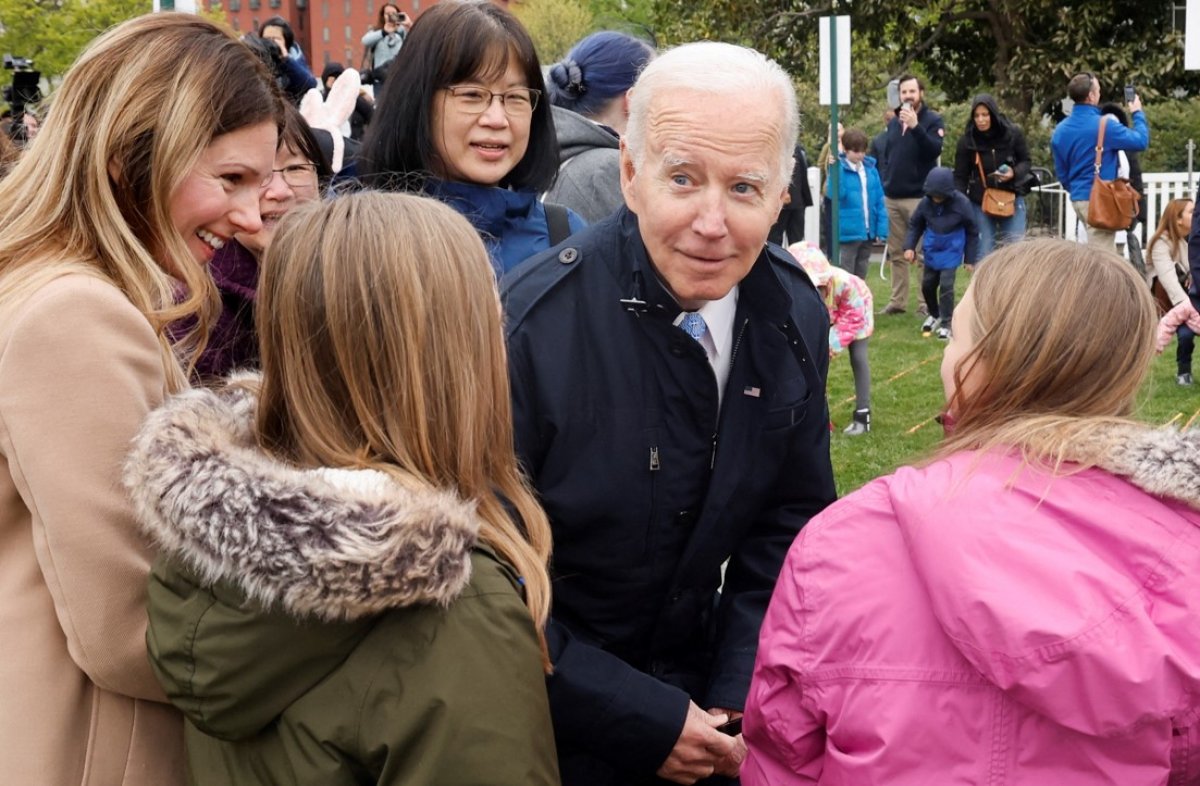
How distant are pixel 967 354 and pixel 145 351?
4.41 ft

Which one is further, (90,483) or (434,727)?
(90,483)

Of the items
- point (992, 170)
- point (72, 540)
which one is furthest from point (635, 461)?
point (992, 170)

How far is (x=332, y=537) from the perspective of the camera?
1.76 meters

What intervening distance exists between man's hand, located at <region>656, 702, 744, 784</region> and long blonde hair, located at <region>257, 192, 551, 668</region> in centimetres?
62

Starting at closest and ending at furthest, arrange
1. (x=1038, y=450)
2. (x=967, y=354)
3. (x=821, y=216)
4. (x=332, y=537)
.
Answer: (x=332, y=537) < (x=1038, y=450) < (x=967, y=354) < (x=821, y=216)

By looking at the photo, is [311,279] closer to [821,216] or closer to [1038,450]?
[1038,450]

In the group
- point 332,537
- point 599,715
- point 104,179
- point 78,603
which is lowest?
point 599,715

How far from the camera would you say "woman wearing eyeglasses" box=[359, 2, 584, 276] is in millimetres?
3389

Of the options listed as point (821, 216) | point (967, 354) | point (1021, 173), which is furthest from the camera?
point (821, 216)

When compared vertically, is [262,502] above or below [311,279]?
below

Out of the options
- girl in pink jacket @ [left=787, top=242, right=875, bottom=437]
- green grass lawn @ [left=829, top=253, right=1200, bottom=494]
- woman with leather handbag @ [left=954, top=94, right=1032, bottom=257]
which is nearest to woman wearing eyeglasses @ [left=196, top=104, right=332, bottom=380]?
green grass lawn @ [left=829, top=253, right=1200, bottom=494]

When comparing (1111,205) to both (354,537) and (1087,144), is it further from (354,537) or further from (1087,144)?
(354,537)

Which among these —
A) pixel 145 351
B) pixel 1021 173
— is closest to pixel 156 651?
pixel 145 351

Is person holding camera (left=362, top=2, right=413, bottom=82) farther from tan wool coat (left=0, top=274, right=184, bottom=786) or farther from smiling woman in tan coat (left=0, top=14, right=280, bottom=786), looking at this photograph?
tan wool coat (left=0, top=274, right=184, bottom=786)
